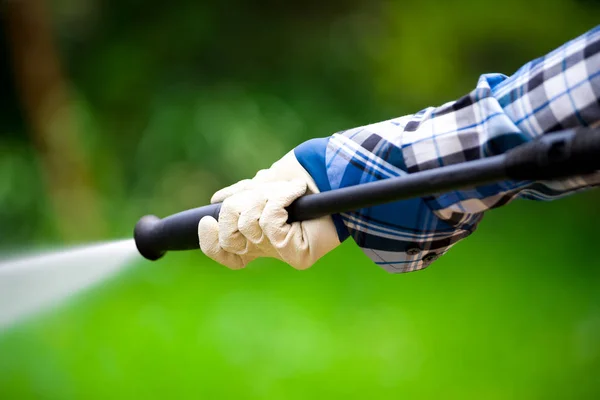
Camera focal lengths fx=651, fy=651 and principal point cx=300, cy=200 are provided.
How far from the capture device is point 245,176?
1.72m

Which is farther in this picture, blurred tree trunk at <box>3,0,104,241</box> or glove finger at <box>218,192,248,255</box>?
blurred tree trunk at <box>3,0,104,241</box>

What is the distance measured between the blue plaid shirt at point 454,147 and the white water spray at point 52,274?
1.28 feet

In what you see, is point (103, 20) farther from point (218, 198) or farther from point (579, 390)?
point (579, 390)

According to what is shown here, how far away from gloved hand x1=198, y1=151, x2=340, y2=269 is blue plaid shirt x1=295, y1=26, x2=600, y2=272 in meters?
0.02

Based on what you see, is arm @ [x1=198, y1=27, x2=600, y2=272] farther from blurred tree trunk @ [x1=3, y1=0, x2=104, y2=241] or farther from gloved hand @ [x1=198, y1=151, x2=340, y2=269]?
blurred tree trunk @ [x1=3, y1=0, x2=104, y2=241]

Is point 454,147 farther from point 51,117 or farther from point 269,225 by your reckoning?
point 51,117

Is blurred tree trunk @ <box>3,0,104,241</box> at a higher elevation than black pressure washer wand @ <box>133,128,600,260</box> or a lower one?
higher

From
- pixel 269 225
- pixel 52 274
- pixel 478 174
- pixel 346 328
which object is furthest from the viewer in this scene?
pixel 346 328

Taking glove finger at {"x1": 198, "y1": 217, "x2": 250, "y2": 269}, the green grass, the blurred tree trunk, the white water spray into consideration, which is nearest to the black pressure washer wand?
glove finger at {"x1": 198, "y1": 217, "x2": 250, "y2": 269}

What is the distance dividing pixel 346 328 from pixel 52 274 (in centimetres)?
70

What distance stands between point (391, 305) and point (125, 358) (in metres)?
0.67

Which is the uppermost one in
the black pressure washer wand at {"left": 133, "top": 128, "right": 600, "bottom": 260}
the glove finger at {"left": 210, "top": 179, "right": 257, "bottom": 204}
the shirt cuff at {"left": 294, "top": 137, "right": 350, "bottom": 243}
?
the glove finger at {"left": 210, "top": 179, "right": 257, "bottom": 204}

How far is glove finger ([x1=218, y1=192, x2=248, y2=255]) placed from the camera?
714 millimetres

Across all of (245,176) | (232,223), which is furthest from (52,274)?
(232,223)
